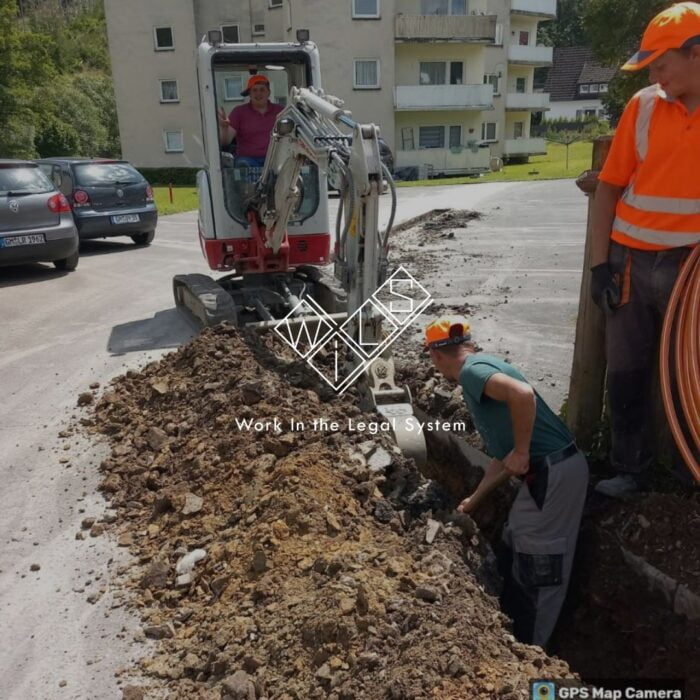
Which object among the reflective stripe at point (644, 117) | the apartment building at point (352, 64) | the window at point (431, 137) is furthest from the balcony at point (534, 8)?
the reflective stripe at point (644, 117)

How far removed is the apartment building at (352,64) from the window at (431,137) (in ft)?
0.17

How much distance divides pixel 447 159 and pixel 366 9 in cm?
810

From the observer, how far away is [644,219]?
3.71m

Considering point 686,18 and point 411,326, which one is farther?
point 411,326

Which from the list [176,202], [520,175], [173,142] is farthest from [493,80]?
[176,202]

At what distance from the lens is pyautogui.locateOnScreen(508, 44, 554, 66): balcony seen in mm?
43906

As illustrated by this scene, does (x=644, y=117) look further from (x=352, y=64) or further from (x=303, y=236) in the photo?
(x=352, y=64)

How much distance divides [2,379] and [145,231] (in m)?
7.93

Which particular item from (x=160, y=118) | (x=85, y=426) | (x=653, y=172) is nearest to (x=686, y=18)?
(x=653, y=172)

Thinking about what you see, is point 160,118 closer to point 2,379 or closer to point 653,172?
point 2,379

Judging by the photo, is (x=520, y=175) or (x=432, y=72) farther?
(x=432, y=72)

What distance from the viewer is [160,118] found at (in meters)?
37.0

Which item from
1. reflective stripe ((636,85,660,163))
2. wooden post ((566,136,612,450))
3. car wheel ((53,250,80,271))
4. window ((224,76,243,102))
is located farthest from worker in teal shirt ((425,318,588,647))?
car wheel ((53,250,80,271))

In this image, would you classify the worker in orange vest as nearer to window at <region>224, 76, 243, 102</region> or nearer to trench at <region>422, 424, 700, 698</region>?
trench at <region>422, 424, 700, 698</region>
